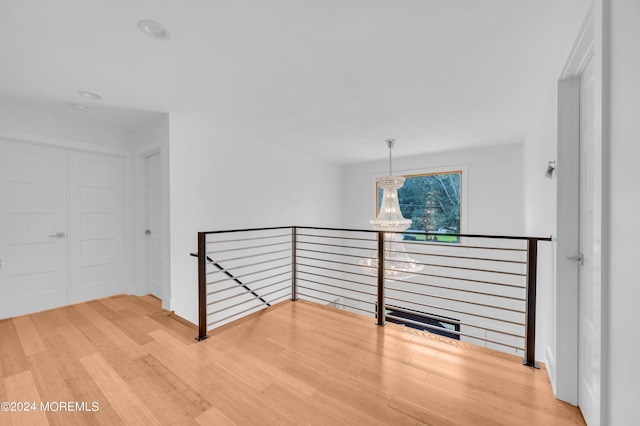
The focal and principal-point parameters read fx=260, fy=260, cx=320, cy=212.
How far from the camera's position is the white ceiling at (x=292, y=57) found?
142 centimetres

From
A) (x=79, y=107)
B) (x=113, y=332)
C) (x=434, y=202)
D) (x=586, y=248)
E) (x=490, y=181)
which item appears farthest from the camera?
(x=434, y=202)

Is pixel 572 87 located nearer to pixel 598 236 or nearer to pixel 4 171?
pixel 598 236

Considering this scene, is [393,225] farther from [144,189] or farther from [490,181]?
[144,189]

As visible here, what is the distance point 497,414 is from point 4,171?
4.73 metres

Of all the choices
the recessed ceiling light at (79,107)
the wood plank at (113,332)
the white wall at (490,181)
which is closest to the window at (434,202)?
the white wall at (490,181)

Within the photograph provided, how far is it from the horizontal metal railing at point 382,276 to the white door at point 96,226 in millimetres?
1324

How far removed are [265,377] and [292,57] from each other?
2.23 metres

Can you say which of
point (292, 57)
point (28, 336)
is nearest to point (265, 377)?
point (292, 57)

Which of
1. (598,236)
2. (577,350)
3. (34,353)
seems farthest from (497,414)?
(34,353)

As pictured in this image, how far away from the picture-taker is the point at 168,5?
1370 mm

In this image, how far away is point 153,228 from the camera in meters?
3.44

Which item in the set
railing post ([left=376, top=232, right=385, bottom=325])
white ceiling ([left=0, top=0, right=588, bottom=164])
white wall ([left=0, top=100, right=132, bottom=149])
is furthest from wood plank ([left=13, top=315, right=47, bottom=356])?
railing post ([left=376, top=232, right=385, bottom=325])

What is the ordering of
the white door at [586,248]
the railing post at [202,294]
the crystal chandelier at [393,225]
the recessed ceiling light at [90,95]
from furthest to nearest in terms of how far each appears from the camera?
the crystal chandelier at [393,225] → the recessed ceiling light at [90,95] → the railing post at [202,294] → the white door at [586,248]

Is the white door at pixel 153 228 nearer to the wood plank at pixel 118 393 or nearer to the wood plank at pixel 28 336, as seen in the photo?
the wood plank at pixel 28 336
